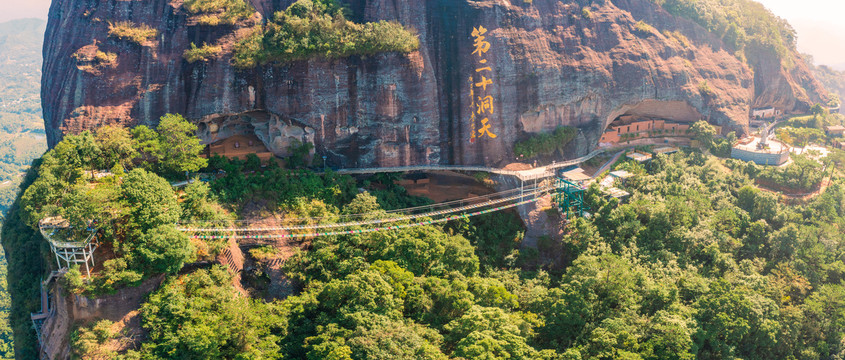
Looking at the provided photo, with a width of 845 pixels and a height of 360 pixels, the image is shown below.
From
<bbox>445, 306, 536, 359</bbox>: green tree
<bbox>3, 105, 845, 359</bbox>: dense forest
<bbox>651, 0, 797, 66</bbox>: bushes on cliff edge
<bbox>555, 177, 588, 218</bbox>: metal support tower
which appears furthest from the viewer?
<bbox>651, 0, 797, 66</bbox>: bushes on cliff edge

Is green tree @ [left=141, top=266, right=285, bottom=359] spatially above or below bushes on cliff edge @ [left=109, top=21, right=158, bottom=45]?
below

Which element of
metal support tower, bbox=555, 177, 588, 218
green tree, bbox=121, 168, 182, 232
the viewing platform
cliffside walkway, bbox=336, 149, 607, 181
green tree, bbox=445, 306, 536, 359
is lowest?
green tree, bbox=445, 306, 536, 359

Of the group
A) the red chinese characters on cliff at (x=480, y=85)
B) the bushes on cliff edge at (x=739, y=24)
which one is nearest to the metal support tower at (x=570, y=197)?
the red chinese characters on cliff at (x=480, y=85)

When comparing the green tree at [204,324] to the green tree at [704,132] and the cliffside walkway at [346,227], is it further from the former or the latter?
the green tree at [704,132]

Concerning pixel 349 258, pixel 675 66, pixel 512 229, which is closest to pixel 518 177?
pixel 512 229

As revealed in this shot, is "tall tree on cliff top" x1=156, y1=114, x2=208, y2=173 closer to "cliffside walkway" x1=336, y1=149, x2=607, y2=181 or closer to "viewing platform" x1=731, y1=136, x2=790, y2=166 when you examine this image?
"cliffside walkway" x1=336, y1=149, x2=607, y2=181

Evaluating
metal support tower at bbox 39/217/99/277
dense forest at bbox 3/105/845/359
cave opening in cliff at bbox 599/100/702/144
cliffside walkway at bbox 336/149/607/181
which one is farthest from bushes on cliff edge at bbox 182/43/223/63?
cave opening in cliff at bbox 599/100/702/144
